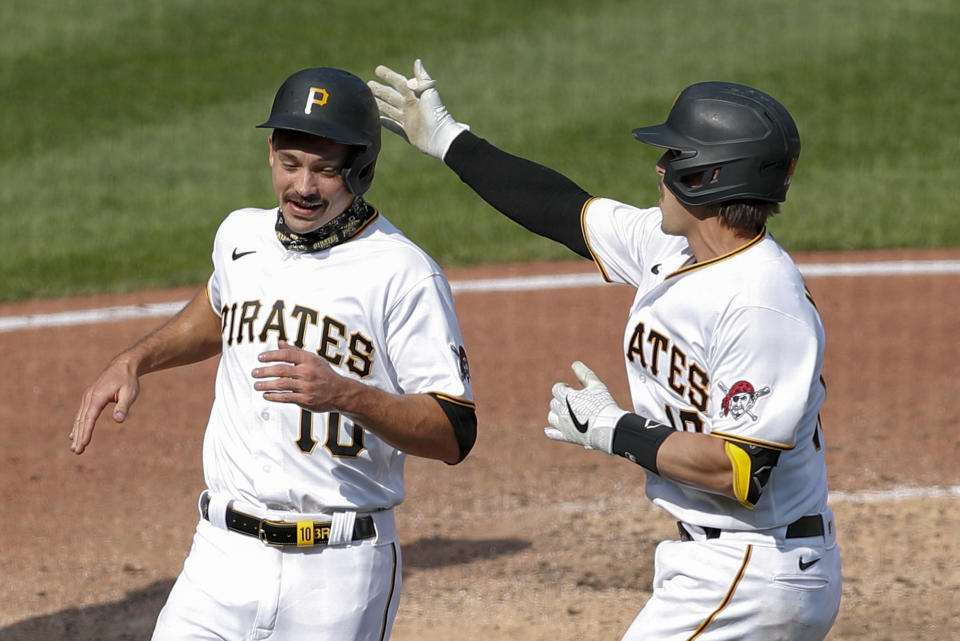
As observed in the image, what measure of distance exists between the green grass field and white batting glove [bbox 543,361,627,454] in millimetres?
7487

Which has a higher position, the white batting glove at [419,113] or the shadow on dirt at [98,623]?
the white batting glove at [419,113]

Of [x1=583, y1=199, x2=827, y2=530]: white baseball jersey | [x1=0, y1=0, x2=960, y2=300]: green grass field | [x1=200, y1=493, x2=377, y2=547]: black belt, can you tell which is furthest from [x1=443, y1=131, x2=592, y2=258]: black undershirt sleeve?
[x1=0, y1=0, x2=960, y2=300]: green grass field

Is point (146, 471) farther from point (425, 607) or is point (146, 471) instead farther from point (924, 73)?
point (924, 73)

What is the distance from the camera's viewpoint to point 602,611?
5.99 m

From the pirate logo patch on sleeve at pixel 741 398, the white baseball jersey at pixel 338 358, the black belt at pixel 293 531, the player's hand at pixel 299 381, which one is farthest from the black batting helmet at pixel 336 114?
the pirate logo patch on sleeve at pixel 741 398

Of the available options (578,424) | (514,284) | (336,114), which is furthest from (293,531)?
(514,284)

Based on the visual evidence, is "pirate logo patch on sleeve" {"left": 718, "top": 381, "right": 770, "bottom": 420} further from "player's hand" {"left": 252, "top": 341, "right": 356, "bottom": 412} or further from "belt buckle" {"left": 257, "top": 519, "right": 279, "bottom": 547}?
"belt buckle" {"left": 257, "top": 519, "right": 279, "bottom": 547}

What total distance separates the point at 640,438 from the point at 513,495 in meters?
3.51

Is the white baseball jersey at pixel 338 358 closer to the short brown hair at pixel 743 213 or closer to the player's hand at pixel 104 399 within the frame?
the player's hand at pixel 104 399

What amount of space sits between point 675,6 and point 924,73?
147 inches

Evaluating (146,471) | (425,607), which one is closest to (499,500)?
(425,607)

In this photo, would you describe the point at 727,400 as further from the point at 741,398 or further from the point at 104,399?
the point at 104,399

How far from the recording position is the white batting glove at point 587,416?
13.1 ft

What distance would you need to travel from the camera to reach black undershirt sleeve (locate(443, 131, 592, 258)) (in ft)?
15.7
